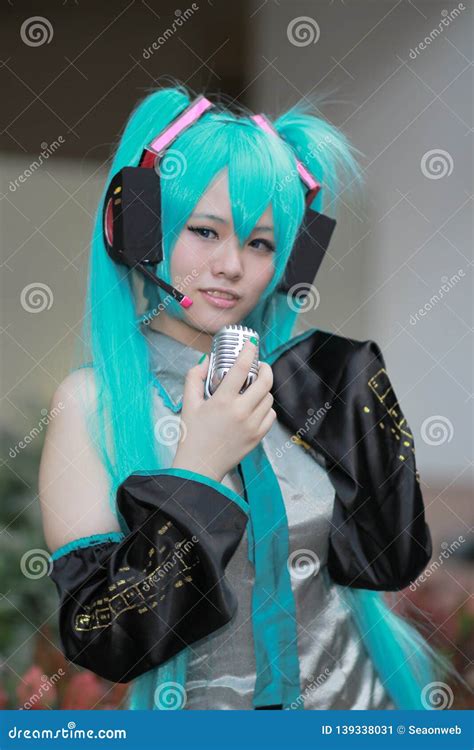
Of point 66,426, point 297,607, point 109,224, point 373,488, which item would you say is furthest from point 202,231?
point 297,607

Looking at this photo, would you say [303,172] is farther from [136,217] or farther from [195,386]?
[195,386]

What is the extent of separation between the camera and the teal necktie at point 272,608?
4.66 feet

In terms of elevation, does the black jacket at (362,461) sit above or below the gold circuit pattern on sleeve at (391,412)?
below

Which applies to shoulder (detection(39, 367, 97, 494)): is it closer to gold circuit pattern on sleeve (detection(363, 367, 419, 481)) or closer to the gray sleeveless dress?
the gray sleeveless dress

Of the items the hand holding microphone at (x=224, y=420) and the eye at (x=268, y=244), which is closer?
the hand holding microphone at (x=224, y=420)

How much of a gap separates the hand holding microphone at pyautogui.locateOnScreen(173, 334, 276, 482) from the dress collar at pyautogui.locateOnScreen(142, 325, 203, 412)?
178 mm

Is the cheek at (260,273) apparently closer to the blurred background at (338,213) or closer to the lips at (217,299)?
the lips at (217,299)

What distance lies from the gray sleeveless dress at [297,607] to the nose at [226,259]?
0.14 metres

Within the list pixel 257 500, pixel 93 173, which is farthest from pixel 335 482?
pixel 93 173

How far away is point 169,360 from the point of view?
59.6 inches

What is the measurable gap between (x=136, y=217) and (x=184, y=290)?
14cm

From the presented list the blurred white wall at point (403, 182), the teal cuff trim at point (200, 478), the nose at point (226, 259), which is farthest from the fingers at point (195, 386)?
the blurred white wall at point (403, 182)

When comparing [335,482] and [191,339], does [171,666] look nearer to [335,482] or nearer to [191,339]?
[335,482]

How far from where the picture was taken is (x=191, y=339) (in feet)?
5.04
